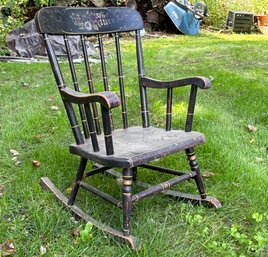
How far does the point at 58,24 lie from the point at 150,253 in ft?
4.13

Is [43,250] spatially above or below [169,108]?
below

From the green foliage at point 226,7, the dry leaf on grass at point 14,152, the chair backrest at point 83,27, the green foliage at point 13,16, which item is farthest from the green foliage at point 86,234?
the green foliage at point 226,7

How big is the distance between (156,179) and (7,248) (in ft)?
3.31

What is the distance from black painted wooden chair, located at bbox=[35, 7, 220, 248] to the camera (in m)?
1.78

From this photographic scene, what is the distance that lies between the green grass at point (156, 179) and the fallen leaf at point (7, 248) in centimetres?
4

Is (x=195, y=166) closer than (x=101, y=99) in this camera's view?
No

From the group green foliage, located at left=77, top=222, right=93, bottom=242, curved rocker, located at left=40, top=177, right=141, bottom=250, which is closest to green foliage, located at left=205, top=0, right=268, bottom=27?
curved rocker, located at left=40, top=177, right=141, bottom=250

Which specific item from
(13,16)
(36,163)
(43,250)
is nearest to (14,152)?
(36,163)

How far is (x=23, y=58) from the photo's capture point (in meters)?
6.50

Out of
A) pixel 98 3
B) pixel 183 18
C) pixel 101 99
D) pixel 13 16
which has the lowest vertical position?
pixel 183 18

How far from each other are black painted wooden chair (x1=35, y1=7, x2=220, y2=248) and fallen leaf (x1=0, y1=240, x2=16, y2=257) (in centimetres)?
37

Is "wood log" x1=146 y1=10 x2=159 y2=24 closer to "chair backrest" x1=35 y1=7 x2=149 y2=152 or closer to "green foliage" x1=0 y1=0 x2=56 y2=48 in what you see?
"green foliage" x1=0 y1=0 x2=56 y2=48

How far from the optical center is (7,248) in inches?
69.9

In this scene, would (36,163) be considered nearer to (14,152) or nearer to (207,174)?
(14,152)
